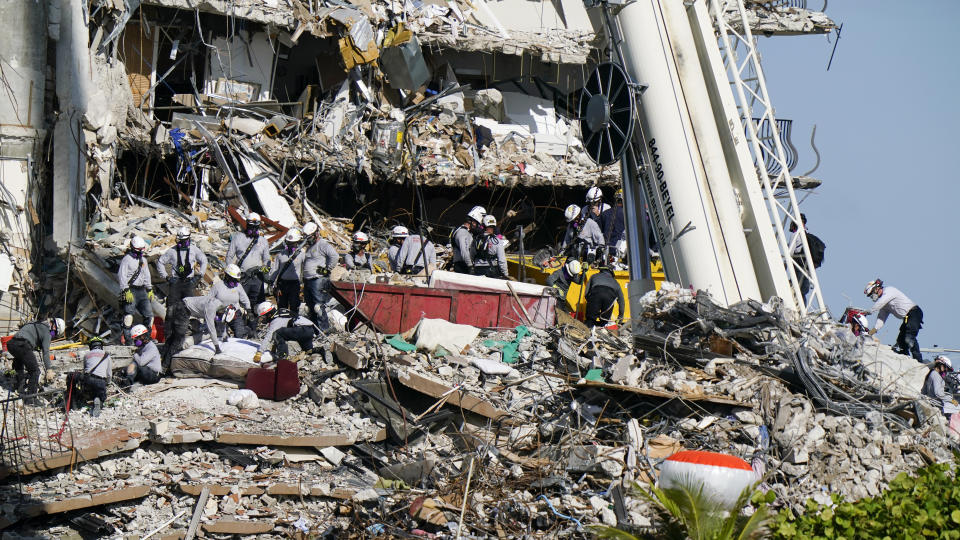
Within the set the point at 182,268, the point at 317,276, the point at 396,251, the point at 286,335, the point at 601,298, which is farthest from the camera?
the point at 396,251

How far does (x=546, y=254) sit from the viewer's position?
18359 mm

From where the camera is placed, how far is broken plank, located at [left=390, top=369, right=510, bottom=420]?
1084cm

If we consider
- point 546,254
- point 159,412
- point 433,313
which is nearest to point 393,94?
point 546,254

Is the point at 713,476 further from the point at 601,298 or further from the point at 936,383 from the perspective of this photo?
the point at 601,298

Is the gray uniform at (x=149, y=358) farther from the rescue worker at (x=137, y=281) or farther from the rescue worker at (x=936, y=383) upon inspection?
the rescue worker at (x=936, y=383)

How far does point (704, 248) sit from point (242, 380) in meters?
5.81

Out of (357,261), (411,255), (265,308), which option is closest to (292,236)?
(265,308)

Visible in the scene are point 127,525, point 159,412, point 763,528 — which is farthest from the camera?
point 159,412

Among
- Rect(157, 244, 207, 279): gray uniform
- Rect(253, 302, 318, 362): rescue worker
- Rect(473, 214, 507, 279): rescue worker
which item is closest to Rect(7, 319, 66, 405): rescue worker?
Rect(157, 244, 207, 279): gray uniform

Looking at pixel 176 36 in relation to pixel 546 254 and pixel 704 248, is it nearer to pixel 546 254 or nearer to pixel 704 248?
pixel 546 254

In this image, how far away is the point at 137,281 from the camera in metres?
14.8

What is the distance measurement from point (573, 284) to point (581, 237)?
167 centimetres

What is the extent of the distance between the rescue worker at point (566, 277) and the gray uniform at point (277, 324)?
3.46 meters

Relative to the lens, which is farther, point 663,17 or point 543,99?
point 543,99
